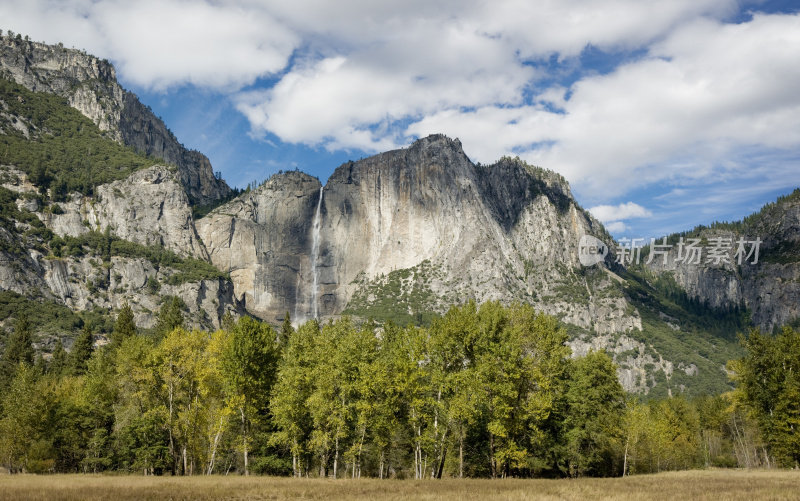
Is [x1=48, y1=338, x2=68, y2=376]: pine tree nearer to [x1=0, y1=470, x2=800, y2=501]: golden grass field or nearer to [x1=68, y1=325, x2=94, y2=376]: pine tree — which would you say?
[x1=68, y1=325, x2=94, y2=376]: pine tree

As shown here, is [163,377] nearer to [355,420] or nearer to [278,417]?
[278,417]

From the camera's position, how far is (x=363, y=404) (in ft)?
127

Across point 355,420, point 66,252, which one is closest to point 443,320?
point 355,420

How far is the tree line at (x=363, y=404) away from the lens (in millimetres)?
40156

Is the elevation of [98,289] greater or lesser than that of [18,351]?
greater

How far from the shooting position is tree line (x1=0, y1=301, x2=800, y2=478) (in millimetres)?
40156

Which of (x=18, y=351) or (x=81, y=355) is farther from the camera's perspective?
(x=18, y=351)

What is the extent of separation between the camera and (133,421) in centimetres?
4734

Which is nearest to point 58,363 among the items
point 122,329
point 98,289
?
point 122,329

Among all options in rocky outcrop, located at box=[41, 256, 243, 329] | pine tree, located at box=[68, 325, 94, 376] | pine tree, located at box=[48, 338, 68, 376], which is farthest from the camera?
rocky outcrop, located at box=[41, 256, 243, 329]

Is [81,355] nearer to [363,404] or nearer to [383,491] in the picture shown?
[363,404]

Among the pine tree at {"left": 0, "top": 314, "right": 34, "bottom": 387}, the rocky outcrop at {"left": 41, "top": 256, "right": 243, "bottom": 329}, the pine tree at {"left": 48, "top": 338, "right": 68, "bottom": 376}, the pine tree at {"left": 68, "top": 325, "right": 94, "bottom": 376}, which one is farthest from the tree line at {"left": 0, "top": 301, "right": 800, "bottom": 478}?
the rocky outcrop at {"left": 41, "top": 256, "right": 243, "bottom": 329}

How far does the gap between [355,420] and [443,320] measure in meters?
10.4

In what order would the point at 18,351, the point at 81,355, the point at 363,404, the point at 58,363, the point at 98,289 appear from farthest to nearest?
the point at 98,289 → the point at 58,363 → the point at 18,351 → the point at 81,355 → the point at 363,404
